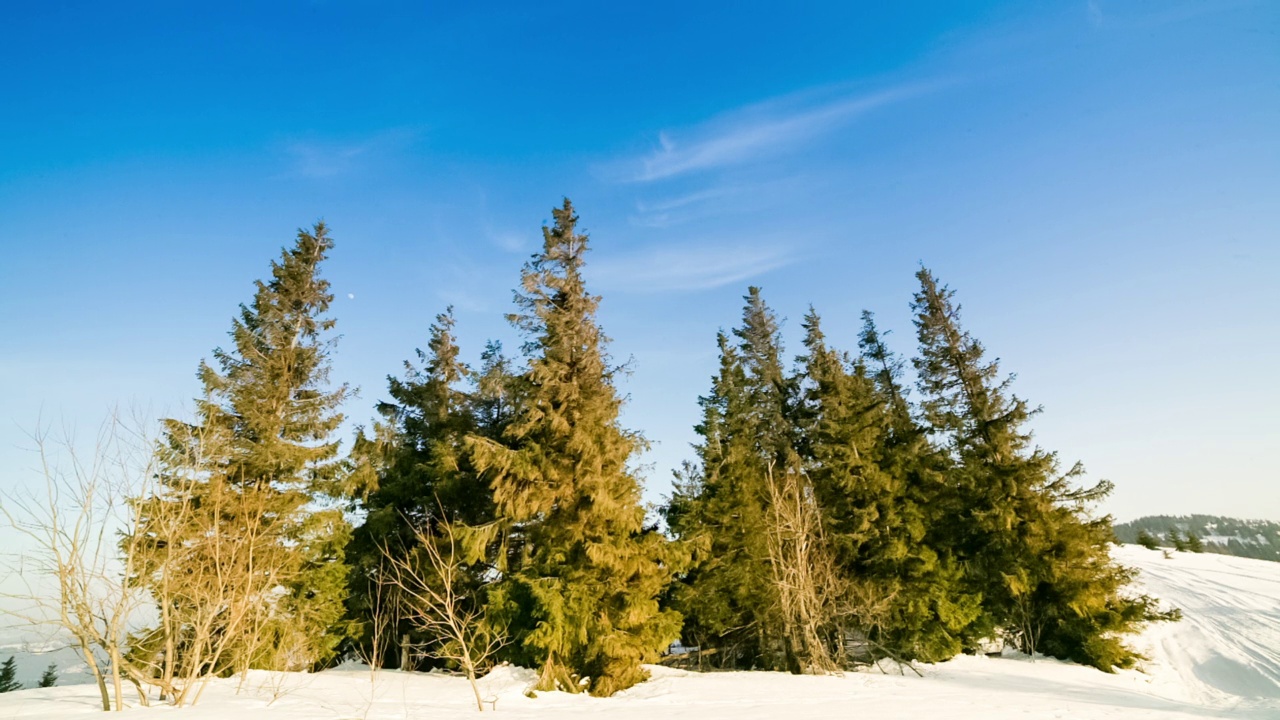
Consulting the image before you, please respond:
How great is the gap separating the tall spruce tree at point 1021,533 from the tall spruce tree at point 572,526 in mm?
13360

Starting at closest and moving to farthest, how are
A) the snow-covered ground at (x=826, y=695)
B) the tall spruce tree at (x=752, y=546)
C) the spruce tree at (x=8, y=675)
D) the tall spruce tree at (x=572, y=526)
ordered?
the snow-covered ground at (x=826, y=695)
the tall spruce tree at (x=572, y=526)
the tall spruce tree at (x=752, y=546)
the spruce tree at (x=8, y=675)

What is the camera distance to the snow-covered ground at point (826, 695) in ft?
36.3

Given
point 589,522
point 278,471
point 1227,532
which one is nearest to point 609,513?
point 589,522

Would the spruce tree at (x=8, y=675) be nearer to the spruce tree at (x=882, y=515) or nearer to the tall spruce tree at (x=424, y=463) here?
the tall spruce tree at (x=424, y=463)

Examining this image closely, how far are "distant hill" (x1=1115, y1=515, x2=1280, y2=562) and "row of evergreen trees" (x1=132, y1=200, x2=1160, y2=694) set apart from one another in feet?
393

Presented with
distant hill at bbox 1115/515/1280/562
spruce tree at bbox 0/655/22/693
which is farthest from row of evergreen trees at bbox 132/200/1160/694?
distant hill at bbox 1115/515/1280/562

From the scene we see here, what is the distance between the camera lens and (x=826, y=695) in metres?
14.0

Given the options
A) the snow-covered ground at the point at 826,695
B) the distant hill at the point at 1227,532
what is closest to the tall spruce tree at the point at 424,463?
the snow-covered ground at the point at 826,695

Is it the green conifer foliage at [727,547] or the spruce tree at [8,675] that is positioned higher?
the green conifer foliage at [727,547]

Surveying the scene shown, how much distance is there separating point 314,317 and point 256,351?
2.35 metres

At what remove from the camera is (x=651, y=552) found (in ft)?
53.2

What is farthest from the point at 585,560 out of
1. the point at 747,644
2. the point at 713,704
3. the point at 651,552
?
the point at 747,644

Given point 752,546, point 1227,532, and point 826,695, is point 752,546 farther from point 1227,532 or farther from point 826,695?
point 1227,532

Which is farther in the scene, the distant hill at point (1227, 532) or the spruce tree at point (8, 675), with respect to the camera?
the distant hill at point (1227, 532)
